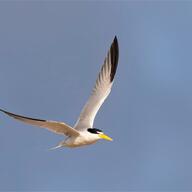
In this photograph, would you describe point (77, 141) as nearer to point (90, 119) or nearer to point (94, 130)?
point (94, 130)

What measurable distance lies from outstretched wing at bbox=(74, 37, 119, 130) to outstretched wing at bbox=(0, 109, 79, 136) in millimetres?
1919

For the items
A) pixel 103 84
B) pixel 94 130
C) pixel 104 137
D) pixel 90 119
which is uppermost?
pixel 103 84

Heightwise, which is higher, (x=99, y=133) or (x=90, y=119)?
(x=90, y=119)

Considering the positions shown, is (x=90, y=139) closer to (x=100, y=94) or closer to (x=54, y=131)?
(x=54, y=131)

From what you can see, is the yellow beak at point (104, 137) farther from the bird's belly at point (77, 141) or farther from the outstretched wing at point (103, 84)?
the outstretched wing at point (103, 84)

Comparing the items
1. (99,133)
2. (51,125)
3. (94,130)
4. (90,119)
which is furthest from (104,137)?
(51,125)

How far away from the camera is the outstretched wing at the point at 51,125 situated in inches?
602

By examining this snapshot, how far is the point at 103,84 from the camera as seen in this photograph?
19797 millimetres

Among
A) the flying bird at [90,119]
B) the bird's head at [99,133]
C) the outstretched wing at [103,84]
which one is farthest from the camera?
the outstretched wing at [103,84]

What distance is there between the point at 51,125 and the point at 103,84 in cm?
392

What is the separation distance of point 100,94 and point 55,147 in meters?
3.18

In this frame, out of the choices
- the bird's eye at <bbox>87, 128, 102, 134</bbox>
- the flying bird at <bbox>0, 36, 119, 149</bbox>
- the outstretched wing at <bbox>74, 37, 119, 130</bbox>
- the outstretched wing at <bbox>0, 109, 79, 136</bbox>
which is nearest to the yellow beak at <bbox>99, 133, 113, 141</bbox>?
the flying bird at <bbox>0, 36, 119, 149</bbox>

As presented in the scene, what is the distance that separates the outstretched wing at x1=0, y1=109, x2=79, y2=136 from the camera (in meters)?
15.3

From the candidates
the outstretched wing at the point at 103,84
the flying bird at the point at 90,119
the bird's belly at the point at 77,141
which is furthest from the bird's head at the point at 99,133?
the outstretched wing at the point at 103,84
